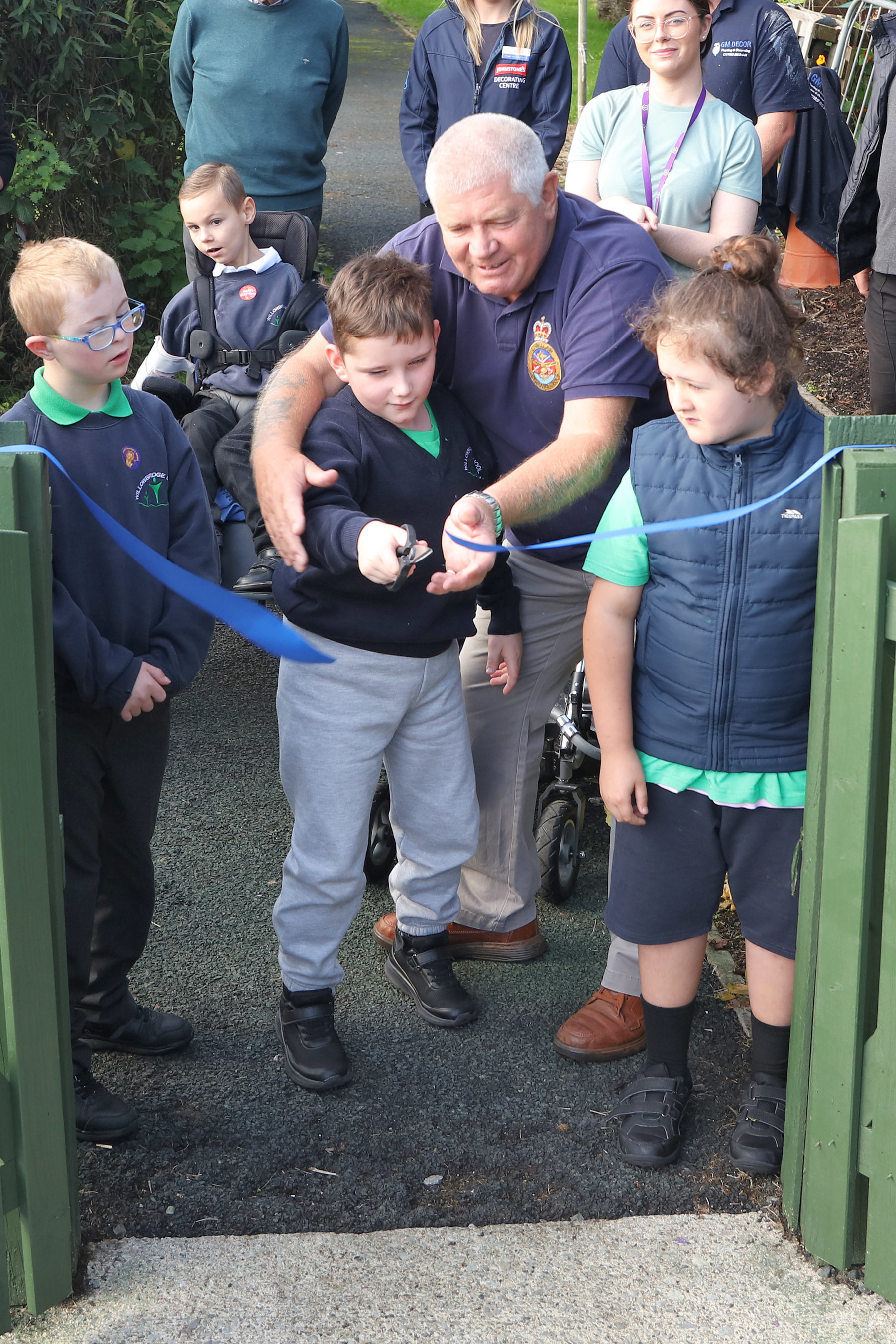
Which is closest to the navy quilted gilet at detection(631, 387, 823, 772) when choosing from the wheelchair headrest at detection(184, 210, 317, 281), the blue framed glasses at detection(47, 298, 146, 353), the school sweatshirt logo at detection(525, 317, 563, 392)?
the school sweatshirt logo at detection(525, 317, 563, 392)

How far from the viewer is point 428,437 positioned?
276 centimetres

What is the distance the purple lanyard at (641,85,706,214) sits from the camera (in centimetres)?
383

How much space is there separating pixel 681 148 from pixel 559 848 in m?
2.13

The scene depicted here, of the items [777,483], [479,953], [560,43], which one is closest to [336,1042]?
[479,953]

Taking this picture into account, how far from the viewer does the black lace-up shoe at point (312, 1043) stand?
9.53 feet

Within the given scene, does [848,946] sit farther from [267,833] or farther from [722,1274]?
[267,833]

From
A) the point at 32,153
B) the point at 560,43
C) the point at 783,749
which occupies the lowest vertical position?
the point at 783,749

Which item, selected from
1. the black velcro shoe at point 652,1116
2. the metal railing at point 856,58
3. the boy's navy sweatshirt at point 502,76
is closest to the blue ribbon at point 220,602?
the black velcro shoe at point 652,1116

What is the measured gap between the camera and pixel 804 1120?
94.6 inches

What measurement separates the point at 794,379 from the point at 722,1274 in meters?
1.67

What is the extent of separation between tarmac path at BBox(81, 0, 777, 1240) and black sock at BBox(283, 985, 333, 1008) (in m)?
0.17

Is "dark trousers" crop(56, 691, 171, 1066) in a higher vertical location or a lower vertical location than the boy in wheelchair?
lower

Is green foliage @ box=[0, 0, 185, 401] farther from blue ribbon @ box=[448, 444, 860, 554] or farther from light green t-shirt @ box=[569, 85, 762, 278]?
blue ribbon @ box=[448, 444, 860, 554]

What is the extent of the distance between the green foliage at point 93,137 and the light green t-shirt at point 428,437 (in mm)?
4469
